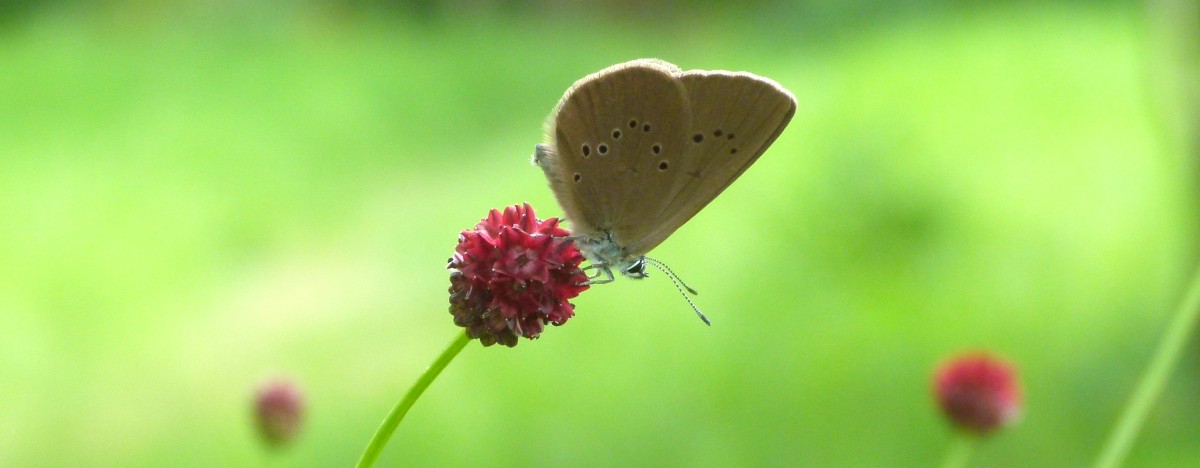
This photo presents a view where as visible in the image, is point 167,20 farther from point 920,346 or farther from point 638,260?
point 638,260

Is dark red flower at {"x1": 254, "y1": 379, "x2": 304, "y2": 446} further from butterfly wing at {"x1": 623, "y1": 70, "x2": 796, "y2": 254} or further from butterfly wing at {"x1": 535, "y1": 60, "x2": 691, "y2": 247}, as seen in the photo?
butterfly wing at {"x1": 623, "y1": 70, "x2": 796, "y2": 254}

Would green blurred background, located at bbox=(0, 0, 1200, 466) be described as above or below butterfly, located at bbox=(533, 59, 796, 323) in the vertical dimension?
below

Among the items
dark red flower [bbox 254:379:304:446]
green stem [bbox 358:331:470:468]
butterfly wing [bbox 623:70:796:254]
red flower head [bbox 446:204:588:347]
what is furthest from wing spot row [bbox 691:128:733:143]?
dark red flower [bbox 254:379:304:446]

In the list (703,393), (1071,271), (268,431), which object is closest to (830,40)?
(1071,271)

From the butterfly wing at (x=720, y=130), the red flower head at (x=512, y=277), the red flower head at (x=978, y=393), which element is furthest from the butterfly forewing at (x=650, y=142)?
the red flower head at (x=978, y=393)

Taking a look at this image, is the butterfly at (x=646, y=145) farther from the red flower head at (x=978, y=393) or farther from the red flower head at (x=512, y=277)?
the red flower head at (x=978, y=393)

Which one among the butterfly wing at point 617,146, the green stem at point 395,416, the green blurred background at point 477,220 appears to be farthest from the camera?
the green blurred background at point 477,220

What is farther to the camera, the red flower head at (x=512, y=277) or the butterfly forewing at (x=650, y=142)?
the butterfly forewing at (x=650, y=142)

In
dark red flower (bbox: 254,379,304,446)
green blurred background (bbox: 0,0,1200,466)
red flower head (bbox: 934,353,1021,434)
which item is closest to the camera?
dark red flower (bbox: 254,379,304,446)
